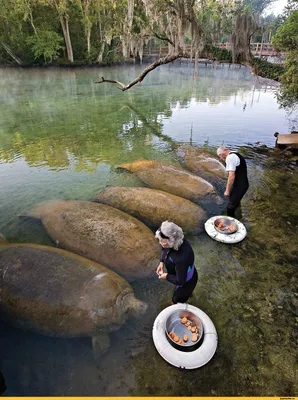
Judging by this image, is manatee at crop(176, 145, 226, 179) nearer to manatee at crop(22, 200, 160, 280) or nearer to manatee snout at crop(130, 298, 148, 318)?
manatee at crop(22, 200, 160, 280)

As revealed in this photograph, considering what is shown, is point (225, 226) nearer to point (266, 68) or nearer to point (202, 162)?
point (202, 162)

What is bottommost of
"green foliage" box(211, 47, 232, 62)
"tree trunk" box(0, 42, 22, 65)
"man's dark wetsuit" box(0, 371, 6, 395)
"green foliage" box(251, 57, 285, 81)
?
"man's dark wetsuit" box(0, 371, 6, 395)

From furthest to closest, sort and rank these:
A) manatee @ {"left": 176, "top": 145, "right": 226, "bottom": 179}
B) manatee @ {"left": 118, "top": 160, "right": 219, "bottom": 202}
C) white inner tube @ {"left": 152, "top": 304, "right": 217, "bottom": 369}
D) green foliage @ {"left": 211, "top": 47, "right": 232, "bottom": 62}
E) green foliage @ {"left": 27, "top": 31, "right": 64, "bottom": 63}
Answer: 1. green foliage @ {"left": 27, "top": 31, "right": 64, "bottom": 63}
2. green foliage @ {"left": 211, "top": 47, "right": 232, "bottom": 62}
3. manatee @ {"left": 176, "top": 145, "right": 226, "bottom": 179}
4. manatee @ {"left": 118, "top": 160, "right": 219, "bottom": 202}
5. white inner tube @ {"left": 152, "top": 304, "right": 217, "bottom": 369}

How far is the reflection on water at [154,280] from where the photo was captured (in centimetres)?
336

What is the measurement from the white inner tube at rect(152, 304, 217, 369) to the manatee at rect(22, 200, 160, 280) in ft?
3.84

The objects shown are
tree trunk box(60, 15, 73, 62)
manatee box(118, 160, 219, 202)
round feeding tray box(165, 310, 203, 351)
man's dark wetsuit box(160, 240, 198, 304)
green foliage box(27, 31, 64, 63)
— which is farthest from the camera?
tree trunk box(60, 15, 73, 62)

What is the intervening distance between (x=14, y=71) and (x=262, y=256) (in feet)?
146

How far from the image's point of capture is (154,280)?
4738mm

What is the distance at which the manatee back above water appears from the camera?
3646 mm

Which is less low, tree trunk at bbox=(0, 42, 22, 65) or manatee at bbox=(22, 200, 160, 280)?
tree trunk at bbox=(0, 42, 22, 65)

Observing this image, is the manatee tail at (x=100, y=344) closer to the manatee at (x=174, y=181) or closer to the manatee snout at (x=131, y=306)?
the manatee snout at (x=131, y=306)

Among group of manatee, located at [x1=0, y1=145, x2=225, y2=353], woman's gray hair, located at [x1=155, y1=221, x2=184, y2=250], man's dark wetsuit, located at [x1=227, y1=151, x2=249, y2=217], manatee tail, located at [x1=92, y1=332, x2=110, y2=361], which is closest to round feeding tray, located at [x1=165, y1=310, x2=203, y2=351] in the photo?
group of manatee, located at [x1=0, y1=145, x2=225, y2=353]

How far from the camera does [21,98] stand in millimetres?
21859

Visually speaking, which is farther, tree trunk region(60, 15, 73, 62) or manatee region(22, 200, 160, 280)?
tree trunk region(60, 15, 73, 62)
